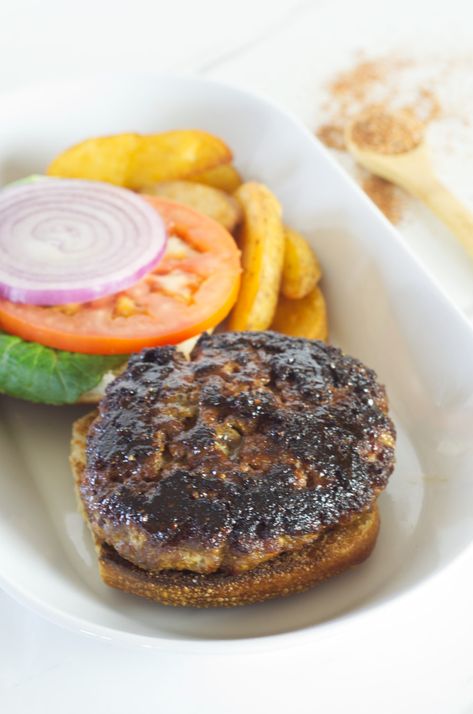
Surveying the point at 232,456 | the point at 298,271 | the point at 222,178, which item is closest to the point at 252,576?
the point at 232,456

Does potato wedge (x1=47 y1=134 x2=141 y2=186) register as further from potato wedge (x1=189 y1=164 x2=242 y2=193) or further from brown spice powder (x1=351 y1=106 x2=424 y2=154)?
brown spice powder (x1=351 y1=106 x2=424 y2=154)

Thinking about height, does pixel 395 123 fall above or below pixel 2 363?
above

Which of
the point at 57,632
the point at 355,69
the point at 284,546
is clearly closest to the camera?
the point at 284,546

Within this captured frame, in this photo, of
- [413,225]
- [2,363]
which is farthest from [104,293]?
[413,225]

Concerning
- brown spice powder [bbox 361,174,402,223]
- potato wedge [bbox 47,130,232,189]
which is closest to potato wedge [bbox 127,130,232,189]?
potato wedge [bbox 47,130,232,189]

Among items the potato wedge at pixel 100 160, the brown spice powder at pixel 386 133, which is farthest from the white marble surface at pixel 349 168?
the potato wedge at pixel 100 160

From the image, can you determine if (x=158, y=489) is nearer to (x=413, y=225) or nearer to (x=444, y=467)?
(x=444, y=467)
